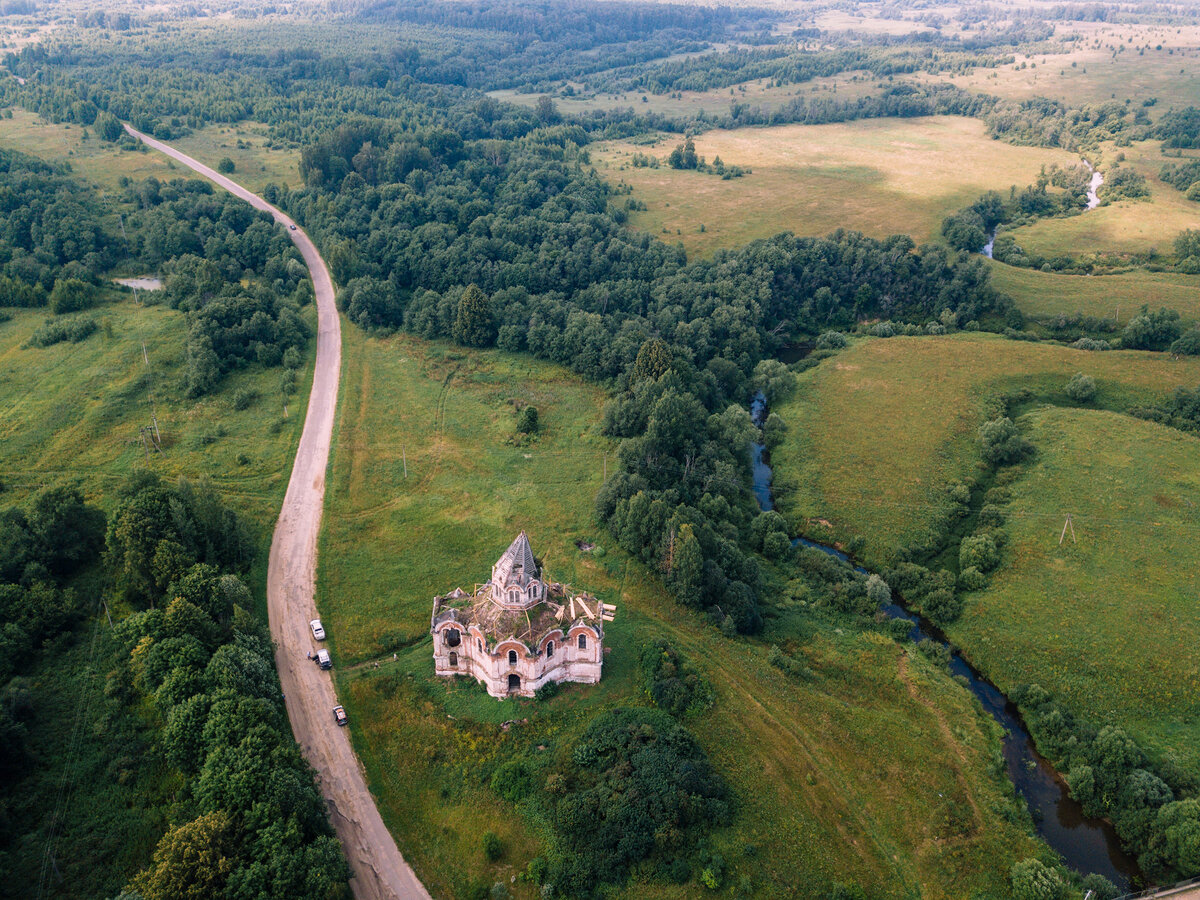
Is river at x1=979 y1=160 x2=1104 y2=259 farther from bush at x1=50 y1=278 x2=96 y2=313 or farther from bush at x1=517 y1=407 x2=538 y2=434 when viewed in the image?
bush at x1=50 y1=278 x2=96 y2=313

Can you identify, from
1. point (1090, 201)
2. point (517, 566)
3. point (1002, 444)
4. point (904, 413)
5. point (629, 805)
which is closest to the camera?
point (629, 805)

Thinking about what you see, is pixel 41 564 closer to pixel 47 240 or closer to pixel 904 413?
pixel 47 240

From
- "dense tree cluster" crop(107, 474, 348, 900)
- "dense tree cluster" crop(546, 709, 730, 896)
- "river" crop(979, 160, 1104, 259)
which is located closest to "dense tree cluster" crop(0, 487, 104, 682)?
"dense tree cluster" crop(107, 474, 348, 900)

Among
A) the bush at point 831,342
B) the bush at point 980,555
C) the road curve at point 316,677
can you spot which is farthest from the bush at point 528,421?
the bush at point 831,342

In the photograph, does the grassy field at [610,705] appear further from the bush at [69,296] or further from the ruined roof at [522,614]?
the bush at [69,296]

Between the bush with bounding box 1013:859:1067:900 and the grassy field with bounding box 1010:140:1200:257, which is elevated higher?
the grassy field with bounding box 1010:140:1200:257

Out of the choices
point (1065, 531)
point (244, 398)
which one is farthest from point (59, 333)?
point (1065, 531)
